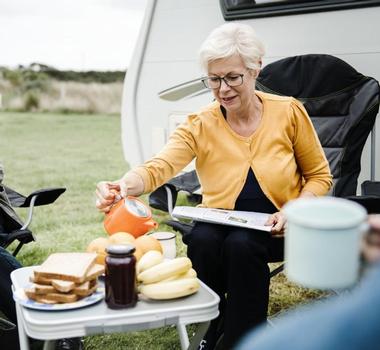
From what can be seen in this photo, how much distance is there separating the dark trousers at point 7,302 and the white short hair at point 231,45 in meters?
1.05

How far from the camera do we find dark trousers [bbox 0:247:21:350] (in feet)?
7.64

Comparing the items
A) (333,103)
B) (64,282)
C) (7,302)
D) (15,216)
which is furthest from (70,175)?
(64,282)

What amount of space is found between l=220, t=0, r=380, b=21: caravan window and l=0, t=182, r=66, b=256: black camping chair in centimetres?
144

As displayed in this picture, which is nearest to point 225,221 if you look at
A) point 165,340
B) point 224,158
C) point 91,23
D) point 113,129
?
point 224,158

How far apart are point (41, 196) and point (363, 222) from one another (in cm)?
261

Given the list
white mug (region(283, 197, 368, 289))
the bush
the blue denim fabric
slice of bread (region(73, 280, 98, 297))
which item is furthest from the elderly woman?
the bush

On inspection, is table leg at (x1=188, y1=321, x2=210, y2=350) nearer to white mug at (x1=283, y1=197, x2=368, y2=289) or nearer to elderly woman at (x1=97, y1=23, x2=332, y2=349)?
elderly woman at (x1=97, y1=23, x2=332, y2=349)

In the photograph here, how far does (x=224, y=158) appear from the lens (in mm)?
2492

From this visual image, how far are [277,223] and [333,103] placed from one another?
1105mm

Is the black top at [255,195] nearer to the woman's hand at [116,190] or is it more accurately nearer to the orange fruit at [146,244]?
the woman's hand at [116,190]

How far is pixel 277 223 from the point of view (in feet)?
7.36

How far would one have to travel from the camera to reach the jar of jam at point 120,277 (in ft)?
5.47

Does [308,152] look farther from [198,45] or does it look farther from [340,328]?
[340,328]

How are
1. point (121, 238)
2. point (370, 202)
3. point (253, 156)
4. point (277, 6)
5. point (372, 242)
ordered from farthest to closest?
point (277, 6) < point (253, 156) < point (370, 202) < point (121, 238) < point (372, 242)
